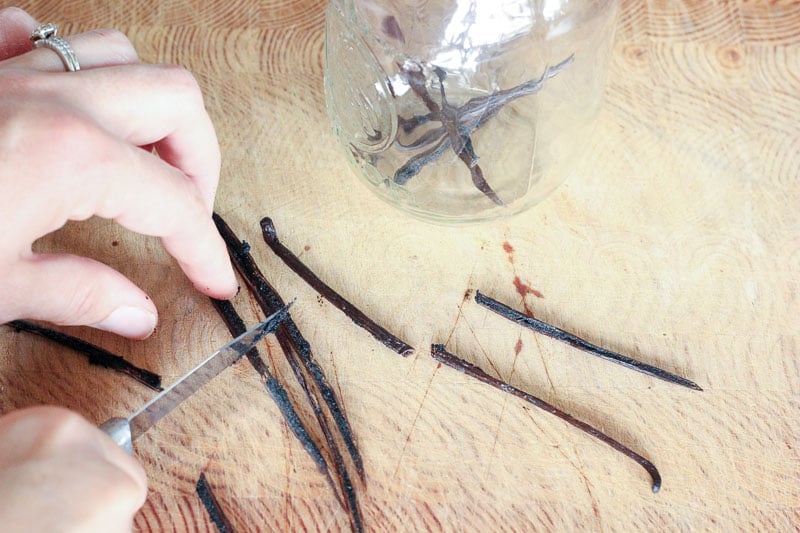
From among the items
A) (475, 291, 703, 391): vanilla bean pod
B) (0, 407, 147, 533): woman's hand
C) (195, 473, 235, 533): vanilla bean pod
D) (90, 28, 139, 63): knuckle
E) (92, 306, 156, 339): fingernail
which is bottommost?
(0, 407, 147, 533): woman's hand

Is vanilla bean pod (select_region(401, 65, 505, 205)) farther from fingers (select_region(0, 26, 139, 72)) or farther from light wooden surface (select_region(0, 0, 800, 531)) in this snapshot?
fingers (select_region(0, 26, 139, 72))

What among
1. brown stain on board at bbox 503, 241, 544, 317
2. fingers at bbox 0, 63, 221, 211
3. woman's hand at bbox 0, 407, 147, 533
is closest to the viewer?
woman's hand at bbox 0, 407, 147, 533

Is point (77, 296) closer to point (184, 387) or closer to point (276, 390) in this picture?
→ point (184, 387)

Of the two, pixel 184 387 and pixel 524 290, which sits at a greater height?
pixel 524 290

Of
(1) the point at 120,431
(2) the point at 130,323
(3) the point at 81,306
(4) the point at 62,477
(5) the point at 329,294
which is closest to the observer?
(4) the point at 62,477

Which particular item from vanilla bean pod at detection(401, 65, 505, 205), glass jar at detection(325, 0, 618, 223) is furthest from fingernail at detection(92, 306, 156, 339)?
vanilla bean pod at detection(401, 65, 505, 205)

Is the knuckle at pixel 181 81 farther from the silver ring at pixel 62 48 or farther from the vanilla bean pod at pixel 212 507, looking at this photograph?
the vanilla bean pod at pixel 212 507

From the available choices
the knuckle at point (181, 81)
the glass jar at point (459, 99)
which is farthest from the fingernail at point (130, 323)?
the glass jar at point (459, 99)

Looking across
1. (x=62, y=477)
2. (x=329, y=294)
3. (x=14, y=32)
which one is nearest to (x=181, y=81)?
(x=14, y=32)
